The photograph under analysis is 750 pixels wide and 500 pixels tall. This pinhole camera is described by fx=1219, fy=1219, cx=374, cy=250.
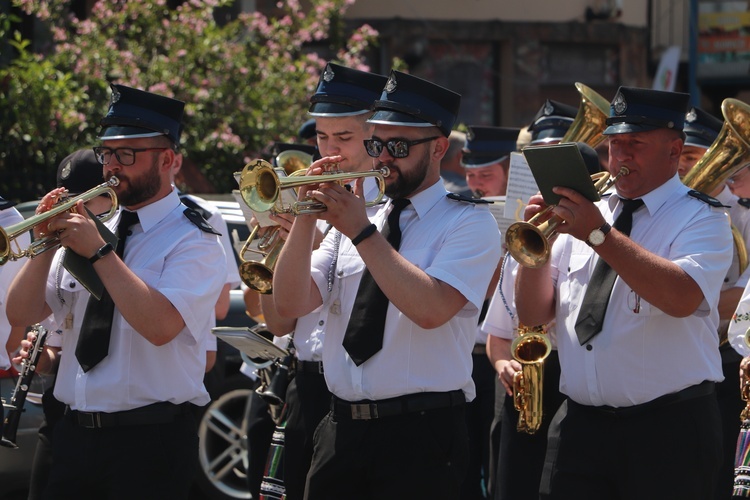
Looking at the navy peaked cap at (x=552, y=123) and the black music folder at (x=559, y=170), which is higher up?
the black music folder at (x=559, y=170)

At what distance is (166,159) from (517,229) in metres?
1.56

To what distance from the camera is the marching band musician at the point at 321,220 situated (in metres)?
5.33

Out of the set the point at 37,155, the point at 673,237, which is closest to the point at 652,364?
the point at 673,237

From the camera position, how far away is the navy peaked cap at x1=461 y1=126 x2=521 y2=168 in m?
7.27

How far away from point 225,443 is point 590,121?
10.5 feet

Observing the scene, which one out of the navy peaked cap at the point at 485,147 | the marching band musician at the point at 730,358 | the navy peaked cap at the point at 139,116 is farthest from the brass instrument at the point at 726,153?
the navy peaked cap at the point at 139,116

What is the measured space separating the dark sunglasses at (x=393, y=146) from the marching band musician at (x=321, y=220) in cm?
81

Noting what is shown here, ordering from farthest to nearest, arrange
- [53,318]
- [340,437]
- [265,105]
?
[265,105] < [53,318] < [340,437]

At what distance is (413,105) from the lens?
4461 millimetres

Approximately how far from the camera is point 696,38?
21109mm

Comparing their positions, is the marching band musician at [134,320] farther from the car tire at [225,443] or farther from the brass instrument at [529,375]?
the car tire at [225,443]

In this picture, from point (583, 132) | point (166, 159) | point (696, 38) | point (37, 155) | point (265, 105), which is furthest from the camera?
point (696, 38)

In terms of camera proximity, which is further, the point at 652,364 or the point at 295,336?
the point at 295,336

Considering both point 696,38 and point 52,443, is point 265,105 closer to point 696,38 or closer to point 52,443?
point 52,443
